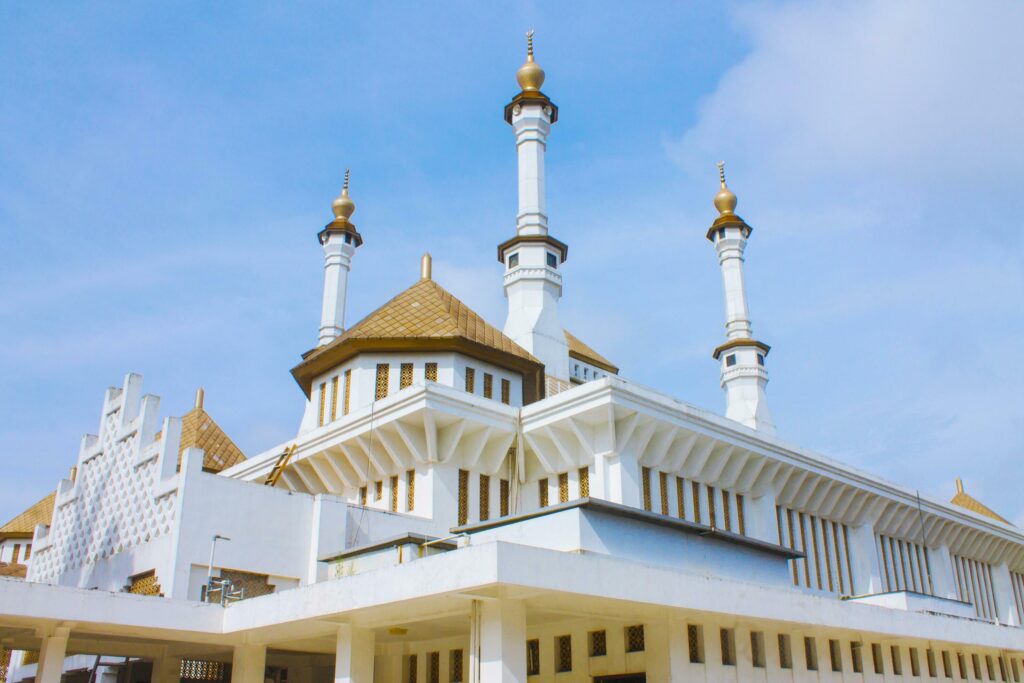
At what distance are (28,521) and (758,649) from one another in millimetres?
43413

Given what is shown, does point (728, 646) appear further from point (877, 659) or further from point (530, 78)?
point (530, 78)

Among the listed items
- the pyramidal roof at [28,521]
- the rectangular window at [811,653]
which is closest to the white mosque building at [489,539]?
the rectangular window at [811,653]

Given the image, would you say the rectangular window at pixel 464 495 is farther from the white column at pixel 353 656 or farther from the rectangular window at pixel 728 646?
the white column at pixel 353 656

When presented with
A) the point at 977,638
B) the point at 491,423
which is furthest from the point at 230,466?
the point at 977,638

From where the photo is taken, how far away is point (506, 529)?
677 inches

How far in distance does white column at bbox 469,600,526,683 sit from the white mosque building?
41 mm

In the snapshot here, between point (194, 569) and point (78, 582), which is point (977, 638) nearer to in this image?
point (194, 569)

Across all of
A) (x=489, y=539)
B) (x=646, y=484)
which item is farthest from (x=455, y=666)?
(x=646, y=484)

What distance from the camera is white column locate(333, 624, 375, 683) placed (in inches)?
614

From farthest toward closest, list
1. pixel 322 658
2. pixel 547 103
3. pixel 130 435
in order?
pixel 547 103
pixel 130 435
pixel 322 658

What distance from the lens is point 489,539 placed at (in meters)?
17.5

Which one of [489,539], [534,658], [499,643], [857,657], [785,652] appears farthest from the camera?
[857,657]

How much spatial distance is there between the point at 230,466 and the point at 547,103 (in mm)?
18675

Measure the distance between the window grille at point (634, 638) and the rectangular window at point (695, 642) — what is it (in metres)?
0.91
